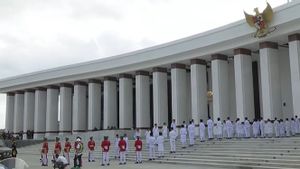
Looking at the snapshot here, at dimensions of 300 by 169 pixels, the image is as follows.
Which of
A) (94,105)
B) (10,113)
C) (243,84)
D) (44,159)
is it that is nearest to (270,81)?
(243,84)

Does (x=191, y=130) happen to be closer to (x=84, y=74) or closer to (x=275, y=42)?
(x=275, y=42)

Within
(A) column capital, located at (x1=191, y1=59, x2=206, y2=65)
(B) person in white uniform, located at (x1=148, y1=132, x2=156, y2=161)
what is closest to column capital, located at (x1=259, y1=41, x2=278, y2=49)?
(A) column capital, located at (x1=191, y1=59, x2=206, y2=65)

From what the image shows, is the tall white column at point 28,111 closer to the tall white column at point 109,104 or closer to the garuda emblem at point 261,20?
the tall white column at point 109,104

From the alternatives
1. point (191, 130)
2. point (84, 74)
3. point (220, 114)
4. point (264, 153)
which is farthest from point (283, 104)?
point (84, 74)

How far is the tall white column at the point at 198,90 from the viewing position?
94.0 feet

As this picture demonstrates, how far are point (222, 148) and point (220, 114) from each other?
682 cm

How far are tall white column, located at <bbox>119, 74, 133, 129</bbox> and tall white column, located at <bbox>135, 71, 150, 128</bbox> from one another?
1518 mm

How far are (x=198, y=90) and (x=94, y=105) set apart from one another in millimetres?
11727

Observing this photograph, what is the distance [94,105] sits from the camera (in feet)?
122

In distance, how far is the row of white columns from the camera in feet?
80.5

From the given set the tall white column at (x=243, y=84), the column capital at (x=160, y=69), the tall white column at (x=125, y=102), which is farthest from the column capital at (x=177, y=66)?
the tall white column at (x=125, y=102)

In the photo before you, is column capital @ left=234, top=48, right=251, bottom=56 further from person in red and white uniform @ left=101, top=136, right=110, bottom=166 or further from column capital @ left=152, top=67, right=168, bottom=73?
person in red and white uniform @ left=101, top=136, right=110, bottom=166

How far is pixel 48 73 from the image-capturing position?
39375 millimetres

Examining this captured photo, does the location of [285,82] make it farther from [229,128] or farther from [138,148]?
[138,148]
